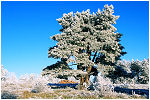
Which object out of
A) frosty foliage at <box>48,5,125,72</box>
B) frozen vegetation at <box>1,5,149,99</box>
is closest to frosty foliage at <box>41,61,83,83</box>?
frozen vegetation at <box>1,5,149,99</box>

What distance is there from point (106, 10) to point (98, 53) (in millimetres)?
5559

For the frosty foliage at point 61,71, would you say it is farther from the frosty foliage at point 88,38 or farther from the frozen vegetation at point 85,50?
the frosty foliage at point 88,38

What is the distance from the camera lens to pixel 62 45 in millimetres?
21766

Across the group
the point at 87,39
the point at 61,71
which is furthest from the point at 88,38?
the point at 61,71

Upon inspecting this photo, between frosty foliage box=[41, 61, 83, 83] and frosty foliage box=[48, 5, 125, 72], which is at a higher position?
frosty foliage box=[48, 5, 125, 72]

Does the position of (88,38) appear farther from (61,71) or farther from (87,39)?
(61,71)

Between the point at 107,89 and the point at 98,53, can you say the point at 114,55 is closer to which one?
the point at 98,53

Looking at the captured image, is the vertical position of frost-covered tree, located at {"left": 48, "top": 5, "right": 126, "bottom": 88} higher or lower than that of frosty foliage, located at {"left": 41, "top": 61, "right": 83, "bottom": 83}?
higher

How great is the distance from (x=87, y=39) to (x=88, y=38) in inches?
13.1

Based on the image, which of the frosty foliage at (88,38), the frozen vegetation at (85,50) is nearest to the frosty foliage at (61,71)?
the frozen vegetation at (85,50)

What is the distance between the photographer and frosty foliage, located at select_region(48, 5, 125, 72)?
850 inches

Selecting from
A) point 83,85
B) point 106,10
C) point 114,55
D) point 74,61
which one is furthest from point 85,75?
point 106,10

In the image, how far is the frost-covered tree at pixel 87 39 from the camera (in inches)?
850

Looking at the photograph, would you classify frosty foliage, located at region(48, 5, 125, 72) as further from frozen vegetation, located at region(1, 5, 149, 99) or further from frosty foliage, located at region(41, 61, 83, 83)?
frosty foliage, located at region(41, 61, 83, 83)
